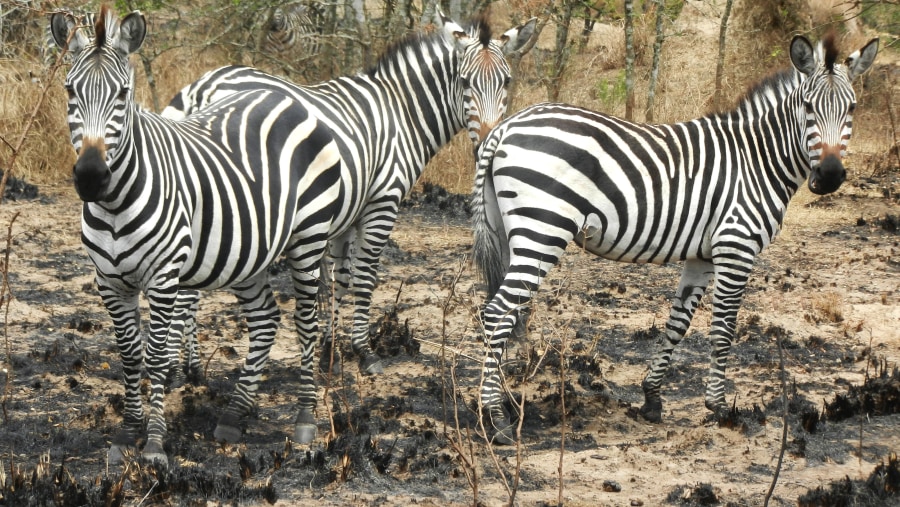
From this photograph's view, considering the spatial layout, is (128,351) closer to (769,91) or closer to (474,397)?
(474,397)

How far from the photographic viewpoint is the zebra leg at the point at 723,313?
630 centimetres

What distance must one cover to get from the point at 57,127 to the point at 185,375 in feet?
19.3

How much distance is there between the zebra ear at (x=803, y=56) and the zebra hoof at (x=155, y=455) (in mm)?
4620

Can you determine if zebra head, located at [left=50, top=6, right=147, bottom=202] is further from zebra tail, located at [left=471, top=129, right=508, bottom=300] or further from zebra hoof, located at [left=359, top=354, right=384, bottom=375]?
zebra hoof, located at [left=359, top=354, right=384, bottom=375]

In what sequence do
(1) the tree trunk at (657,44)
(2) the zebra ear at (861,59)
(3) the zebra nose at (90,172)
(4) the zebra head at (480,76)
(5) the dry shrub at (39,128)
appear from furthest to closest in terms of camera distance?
(1) the tree trunk at (657,44) < (5) the dry shrub at (39,128) < (4) the zebra head at (480,76) < (2) the zebra ear at (861,59) < (3) the zebra nose at (90,172)

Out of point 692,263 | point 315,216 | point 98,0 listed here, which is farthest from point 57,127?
point 692,263

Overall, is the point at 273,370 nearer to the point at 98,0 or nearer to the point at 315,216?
the point at 315,216

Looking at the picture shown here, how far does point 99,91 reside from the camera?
4516 mm

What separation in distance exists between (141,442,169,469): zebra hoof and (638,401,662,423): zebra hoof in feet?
10.4

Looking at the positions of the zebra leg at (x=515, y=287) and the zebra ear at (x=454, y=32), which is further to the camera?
the zebra ear at (x=454, y=32)

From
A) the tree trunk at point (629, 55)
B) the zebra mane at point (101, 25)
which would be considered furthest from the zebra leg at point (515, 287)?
the tree trunk at point (629, 55)

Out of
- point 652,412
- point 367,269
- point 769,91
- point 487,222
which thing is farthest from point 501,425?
point 769,91

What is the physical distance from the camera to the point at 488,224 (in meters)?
6.24

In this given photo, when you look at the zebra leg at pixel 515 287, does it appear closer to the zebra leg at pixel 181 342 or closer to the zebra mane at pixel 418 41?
the zebra leg at pixel 181 342
